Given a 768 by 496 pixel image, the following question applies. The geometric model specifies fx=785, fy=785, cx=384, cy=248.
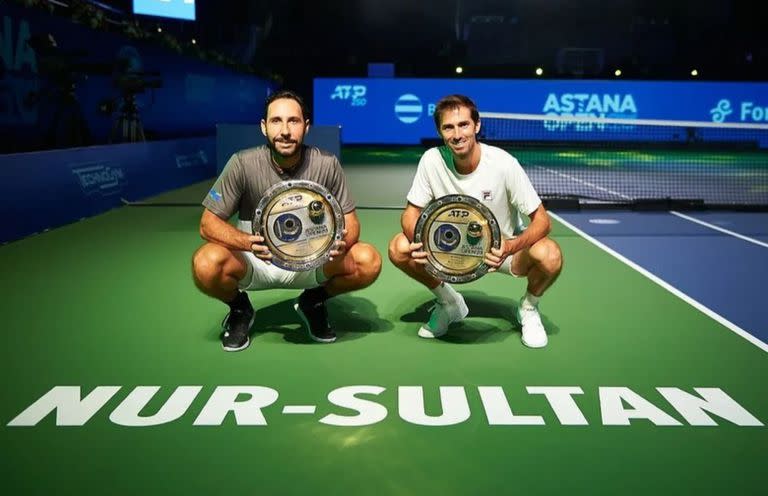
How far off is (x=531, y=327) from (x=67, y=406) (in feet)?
8.34

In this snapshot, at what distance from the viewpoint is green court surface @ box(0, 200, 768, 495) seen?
2.90 m

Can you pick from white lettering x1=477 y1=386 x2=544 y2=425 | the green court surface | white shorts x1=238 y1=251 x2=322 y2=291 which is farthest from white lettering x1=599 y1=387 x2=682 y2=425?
white shorts x1=238 y1=251 x2=322 y2=291

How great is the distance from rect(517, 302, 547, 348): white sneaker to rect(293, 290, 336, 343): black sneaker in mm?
1128

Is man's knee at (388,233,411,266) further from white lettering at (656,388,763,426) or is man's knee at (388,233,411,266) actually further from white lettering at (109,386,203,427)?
white lettering at (656,388,763,426)

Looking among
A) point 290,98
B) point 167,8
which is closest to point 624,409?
point 290,98

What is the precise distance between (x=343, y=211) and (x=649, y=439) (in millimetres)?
2075

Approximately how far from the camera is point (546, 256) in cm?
450

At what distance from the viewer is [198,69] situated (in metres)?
16.8

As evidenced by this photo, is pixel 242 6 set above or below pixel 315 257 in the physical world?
above

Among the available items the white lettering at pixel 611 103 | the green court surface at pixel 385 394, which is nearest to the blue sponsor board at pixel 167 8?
the green court surface at pixel 385 394

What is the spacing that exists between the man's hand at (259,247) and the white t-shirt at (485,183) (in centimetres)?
102

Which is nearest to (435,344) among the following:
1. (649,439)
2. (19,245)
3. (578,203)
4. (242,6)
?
(649,439)

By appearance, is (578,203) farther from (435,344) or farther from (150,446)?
(150,446)

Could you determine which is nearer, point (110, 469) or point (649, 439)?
point (110, 469)
